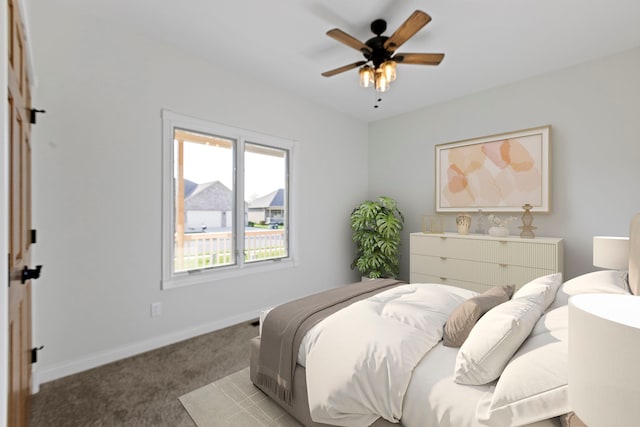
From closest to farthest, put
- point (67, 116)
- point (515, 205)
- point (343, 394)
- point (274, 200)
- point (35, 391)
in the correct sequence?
point (343, 394), point (35, 391), point (67, 116), point (515, 205), point (274, 200)

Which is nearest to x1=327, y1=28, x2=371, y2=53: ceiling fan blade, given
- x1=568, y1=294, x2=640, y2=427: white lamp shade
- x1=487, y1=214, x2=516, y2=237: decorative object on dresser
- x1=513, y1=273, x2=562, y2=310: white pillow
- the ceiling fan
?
the ceiling fan

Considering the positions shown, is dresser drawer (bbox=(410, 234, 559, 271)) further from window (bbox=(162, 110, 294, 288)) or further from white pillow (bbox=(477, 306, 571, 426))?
white pillow (bbox=(477, 306, 571, 426))

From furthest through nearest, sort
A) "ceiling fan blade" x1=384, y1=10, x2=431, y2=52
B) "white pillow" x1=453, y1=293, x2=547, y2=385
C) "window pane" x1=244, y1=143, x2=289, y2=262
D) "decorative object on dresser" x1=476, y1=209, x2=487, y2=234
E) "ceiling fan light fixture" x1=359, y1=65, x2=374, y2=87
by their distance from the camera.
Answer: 1. "decorative object on dresser" x1=476, y1=209, x2=487, y2=234
2. "window pane" x1=244, y1=143, x2=289, y2=262
3. "ceiling fan light fixture" x1=359, y1=65, x2=374, y2=87
4. "ceiling fan blade" x1=384, y1=10, x2=431, y2=52
5. "white pillow" x1=453, y1=293, x2=547, y2=385

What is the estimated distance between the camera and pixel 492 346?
109cm

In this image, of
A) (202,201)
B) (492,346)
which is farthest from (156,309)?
(492,346)

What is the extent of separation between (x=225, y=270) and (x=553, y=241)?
133 inches

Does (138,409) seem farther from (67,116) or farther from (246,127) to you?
(246,127)

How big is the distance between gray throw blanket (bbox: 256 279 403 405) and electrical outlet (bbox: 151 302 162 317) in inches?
52.0

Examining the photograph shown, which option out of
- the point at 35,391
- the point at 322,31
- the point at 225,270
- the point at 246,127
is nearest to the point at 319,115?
the point at 246,127

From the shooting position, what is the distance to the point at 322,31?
250 cm

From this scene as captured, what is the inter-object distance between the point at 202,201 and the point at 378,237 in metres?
2.35

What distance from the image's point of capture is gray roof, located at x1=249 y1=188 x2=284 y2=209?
3.57 meters

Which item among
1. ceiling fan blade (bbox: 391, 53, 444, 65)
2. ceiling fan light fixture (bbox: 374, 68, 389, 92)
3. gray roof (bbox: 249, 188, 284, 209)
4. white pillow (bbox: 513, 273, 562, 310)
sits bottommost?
white pillow (bbox: 513, 273, 562, 310)

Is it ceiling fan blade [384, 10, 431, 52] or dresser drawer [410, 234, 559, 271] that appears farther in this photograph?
dresser drawer [410, 234, 559, 271]
